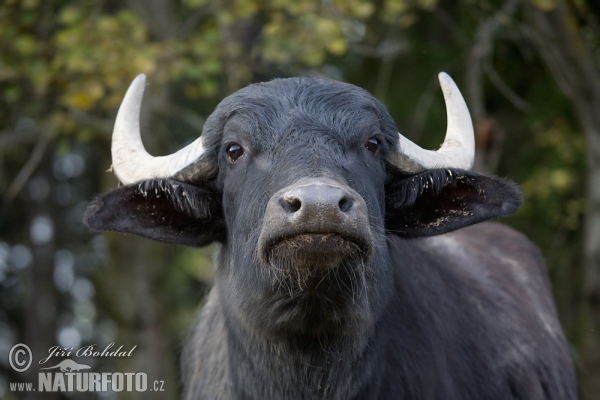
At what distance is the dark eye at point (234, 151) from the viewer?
5573 mm

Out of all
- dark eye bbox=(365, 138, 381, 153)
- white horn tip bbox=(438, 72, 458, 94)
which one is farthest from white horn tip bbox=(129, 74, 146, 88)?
white horn tip bbox=(438, 72, 458, 94)

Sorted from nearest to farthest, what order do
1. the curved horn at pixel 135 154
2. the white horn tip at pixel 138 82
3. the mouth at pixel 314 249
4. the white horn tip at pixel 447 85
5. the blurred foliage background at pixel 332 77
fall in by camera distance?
1. the mouth at pixel 314 249
2. the curved horn at pixel 135 154
3. the white horn tip at pixel 447 85
4. the white horn tip at pixel 138 82
5. the blurred foliage background at pixel 332 77

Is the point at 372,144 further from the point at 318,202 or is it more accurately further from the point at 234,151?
the point at 318,202

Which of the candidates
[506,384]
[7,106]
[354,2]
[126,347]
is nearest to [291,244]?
[506,384]

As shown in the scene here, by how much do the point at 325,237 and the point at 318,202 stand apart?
0.24 meters

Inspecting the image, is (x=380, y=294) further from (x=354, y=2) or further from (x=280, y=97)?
(x=354, y=2)

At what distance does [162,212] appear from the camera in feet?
19.7

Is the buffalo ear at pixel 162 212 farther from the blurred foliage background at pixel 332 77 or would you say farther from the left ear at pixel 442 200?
the blurred foliage background at pixel 332 77

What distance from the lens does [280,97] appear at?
5.70 m

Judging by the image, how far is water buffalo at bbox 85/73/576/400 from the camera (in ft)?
15.9

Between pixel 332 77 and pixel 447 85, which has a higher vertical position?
pixel 332 77

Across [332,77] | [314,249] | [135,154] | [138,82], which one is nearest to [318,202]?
[314,249]

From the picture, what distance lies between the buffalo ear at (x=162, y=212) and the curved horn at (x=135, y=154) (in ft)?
0.61

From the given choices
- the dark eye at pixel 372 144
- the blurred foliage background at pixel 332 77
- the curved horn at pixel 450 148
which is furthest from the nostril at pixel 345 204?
the blurred foliage background at pixel 332 77
